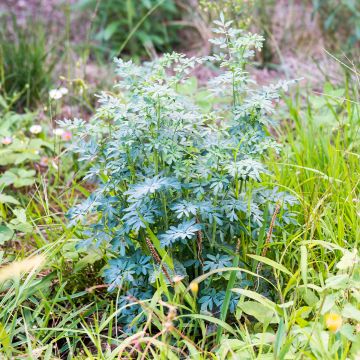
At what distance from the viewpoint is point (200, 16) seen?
4.40 metres

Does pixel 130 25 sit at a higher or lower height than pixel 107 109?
lower

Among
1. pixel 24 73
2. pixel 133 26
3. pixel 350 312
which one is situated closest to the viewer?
pixel 350 312

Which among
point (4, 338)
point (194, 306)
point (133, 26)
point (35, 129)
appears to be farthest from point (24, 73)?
point (194, 306)

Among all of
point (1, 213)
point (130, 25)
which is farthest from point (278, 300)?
point (130, 25)

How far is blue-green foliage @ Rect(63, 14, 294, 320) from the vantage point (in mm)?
1844

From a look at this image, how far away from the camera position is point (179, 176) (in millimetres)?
1908

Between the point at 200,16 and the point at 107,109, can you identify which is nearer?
the point at 107,109

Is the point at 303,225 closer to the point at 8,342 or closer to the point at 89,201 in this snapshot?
the point at 89,201

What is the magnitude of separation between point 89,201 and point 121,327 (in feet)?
1.44

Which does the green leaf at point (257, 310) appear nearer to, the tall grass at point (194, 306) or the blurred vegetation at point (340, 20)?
the tall grass at point (194, 306)

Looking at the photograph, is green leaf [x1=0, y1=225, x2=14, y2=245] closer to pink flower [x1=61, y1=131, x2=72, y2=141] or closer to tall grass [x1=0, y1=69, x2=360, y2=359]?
tall grass [x1=0, y1=69, x2=360, y2=359]

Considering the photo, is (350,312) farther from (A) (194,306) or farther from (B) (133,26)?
(B) (133,26)

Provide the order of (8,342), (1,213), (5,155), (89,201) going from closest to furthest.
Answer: (8,342), (89,201), (1,213), (5,155)

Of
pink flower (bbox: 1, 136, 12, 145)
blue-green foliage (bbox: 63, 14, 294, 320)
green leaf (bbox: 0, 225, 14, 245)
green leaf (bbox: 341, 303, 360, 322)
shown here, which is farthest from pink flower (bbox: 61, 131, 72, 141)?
green leaf (bbox: 341, 303, 360, 322)
